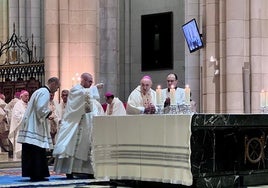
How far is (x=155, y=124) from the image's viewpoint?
820 centimetres

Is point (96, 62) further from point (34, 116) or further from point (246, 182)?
point (246, 182)

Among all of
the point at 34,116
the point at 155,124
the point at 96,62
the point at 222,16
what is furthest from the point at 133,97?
the point at 96,62

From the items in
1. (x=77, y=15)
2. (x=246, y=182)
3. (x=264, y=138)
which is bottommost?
(x=246, y=182)

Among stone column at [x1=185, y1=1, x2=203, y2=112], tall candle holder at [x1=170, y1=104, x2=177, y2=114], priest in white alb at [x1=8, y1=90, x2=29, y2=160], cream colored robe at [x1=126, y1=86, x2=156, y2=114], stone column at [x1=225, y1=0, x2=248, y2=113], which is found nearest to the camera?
tall candle holder at [x1=170, y1=104, x2=177, y2=114]

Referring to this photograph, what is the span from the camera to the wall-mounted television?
51.7 feet

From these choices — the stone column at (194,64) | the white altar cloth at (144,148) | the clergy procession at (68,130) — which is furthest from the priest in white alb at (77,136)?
the stone column at (194,64)

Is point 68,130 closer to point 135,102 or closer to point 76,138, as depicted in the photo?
point 76,138

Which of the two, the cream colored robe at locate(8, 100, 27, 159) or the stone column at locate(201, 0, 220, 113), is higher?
the stone column at locate(201, 0, 220, 113)

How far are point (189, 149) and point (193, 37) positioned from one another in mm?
8721

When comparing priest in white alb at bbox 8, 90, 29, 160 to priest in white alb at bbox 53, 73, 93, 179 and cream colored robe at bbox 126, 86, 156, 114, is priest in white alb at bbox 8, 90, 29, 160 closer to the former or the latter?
priest in white alb at bbox 53, 73, 93, 179

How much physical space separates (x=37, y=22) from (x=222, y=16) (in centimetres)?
1019

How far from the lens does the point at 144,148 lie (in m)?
8.39

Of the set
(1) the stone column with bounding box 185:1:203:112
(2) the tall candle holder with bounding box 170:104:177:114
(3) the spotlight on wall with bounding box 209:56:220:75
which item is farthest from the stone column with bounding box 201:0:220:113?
(2) the tall candle holder with bounding box 170:104:177:114

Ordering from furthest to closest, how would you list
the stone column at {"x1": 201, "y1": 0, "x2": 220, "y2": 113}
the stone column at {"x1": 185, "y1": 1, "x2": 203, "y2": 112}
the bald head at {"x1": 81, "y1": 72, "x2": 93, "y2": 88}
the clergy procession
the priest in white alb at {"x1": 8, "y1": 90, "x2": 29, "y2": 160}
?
1. the stone column at {"x1": 185, "y1": 1, "x2": 203, "y2": 112}
2. the priest in white alb at {"x1": 8, "y1": 90, "x2": 29, "y2": 160}
3. the stone column at {"x1": 201, "y1": 0, "x2": 220, "y2": 113}
4. the bald head at {"x1": 81, "y1": 72, "x2": 93, "y2": 88}
5. the clergy procession
